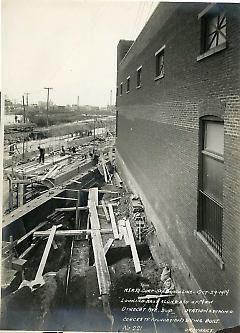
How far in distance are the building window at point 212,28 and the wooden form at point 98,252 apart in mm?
1054

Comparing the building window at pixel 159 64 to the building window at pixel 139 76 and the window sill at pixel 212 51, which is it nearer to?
the building window at pixel 139 76

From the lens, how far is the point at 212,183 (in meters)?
1.96

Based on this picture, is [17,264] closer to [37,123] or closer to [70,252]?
[70,252]

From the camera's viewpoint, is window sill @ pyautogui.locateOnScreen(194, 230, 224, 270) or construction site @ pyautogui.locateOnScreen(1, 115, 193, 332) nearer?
window sill @ pyautogui.locateOnScreen(194, 230, 224, 270)

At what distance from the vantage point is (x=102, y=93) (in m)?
2.07

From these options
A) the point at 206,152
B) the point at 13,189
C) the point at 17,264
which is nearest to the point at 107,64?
the point at 206,152

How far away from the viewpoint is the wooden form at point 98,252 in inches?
79.9

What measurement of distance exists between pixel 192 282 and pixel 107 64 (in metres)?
1.36

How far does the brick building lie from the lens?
71.9 inches

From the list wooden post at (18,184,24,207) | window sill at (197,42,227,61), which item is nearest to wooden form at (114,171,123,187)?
wooden post at (18,184,24,207)

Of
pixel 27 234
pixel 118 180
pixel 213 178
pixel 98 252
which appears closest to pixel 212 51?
pixel 213 178

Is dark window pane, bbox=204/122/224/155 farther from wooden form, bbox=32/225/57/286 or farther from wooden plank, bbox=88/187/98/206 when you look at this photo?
wooden form, bbox=32/225/57/286

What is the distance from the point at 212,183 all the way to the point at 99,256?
0.79 m

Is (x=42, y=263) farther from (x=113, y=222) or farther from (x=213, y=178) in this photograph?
(x=213, y=178)
